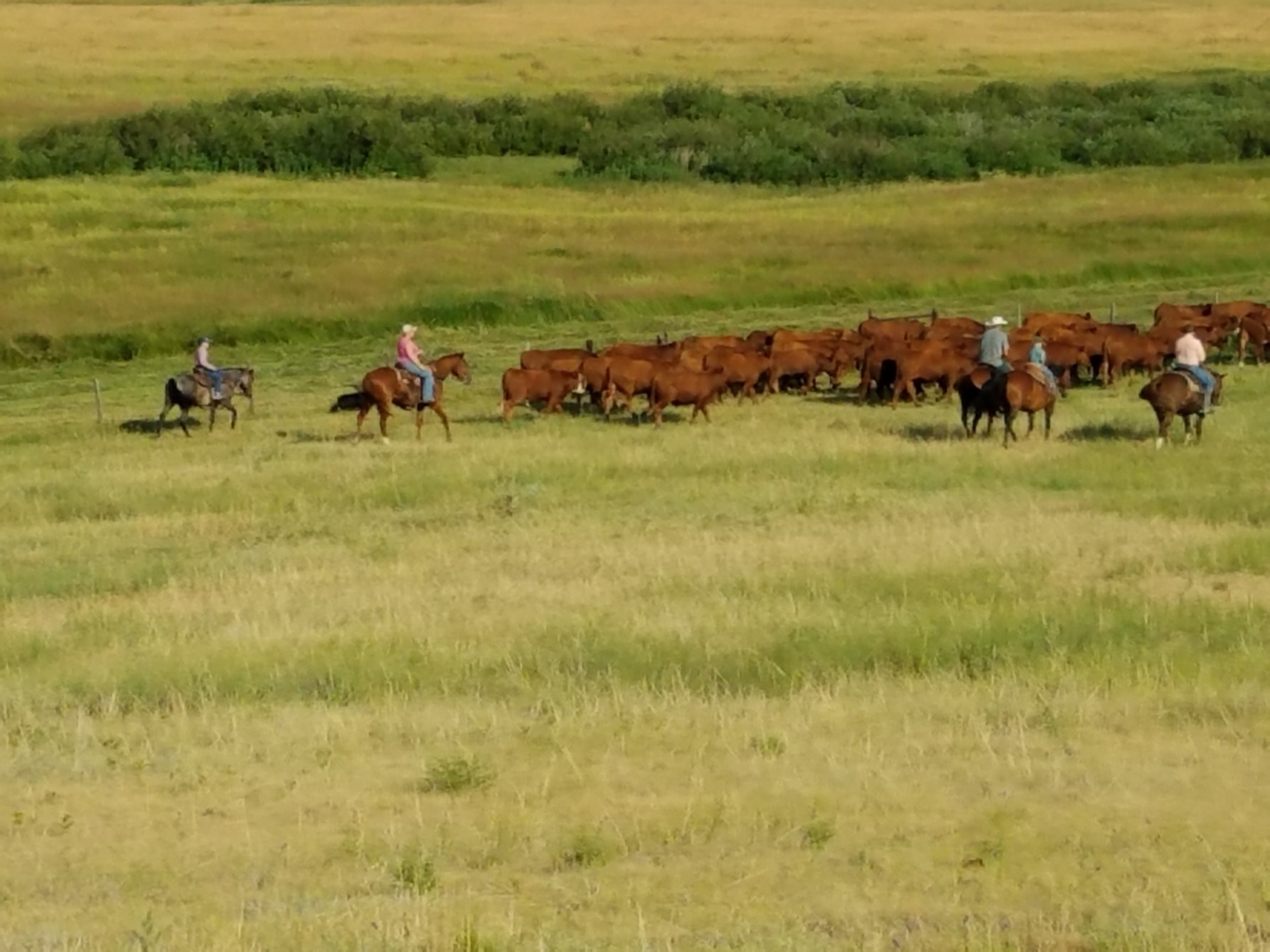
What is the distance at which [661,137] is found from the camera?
63.0 metres

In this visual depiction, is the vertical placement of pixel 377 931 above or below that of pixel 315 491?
above

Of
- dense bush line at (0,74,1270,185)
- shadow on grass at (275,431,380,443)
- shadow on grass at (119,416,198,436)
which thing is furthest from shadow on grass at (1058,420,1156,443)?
dense bush line at (0,74,1270,185)

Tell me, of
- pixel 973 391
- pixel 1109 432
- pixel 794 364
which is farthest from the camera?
pixel 794 364

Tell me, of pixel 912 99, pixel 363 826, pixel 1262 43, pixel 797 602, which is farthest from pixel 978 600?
pixel 1262 43

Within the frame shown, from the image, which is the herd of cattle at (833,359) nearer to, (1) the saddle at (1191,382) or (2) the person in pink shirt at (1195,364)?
(2) the person in pink shirt at (1195,364)

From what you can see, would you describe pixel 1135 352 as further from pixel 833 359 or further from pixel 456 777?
pixel 456 777

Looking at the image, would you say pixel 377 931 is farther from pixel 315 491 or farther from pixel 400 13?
pixel 400 13

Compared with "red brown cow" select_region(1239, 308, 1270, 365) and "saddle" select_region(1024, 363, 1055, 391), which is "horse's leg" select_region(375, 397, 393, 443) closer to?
"saddle" select_region(1024, 363, 1055, 391)

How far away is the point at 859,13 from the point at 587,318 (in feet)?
271

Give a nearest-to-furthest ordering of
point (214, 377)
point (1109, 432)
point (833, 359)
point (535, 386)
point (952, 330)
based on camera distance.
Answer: point (1109, 432) < point (214, 377) < point (535, 386) < point (833, 359) < point (952, 330)

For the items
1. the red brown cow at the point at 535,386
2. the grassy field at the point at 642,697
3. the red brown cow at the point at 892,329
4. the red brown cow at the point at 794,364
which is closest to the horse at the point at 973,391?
the grassy field at the point at 642,697

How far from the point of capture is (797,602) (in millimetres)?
15562

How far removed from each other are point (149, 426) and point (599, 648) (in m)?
15.1

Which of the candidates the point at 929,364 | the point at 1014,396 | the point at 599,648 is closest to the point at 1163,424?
the point at 1014,396
